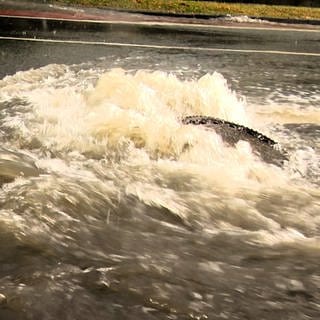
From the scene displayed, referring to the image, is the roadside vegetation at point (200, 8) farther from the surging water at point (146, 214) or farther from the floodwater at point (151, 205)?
the surging water at point (146, 214)

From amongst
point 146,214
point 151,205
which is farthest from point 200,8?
point 146,214

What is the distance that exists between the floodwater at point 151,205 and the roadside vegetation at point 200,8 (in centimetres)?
983

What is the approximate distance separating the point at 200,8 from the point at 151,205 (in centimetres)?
1413

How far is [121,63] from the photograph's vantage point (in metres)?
9.48

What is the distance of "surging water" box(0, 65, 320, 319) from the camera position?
2891 mm

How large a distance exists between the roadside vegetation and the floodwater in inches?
387

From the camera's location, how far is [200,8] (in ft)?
56.5

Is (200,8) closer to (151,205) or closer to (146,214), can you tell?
(151,205)

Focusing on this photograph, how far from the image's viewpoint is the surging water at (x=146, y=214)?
9.48 ft

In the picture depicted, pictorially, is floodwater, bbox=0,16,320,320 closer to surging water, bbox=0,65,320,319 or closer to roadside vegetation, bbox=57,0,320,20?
surging water, bbox=0,65,320,319

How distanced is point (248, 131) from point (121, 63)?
4.37 m

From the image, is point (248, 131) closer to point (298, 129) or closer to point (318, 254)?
point (298, 129)

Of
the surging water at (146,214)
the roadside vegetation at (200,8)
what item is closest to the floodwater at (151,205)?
the surging water at (146,214)

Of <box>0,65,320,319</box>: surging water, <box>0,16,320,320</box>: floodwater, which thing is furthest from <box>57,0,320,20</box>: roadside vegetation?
<box>0,65,320,319</box>: surging water
